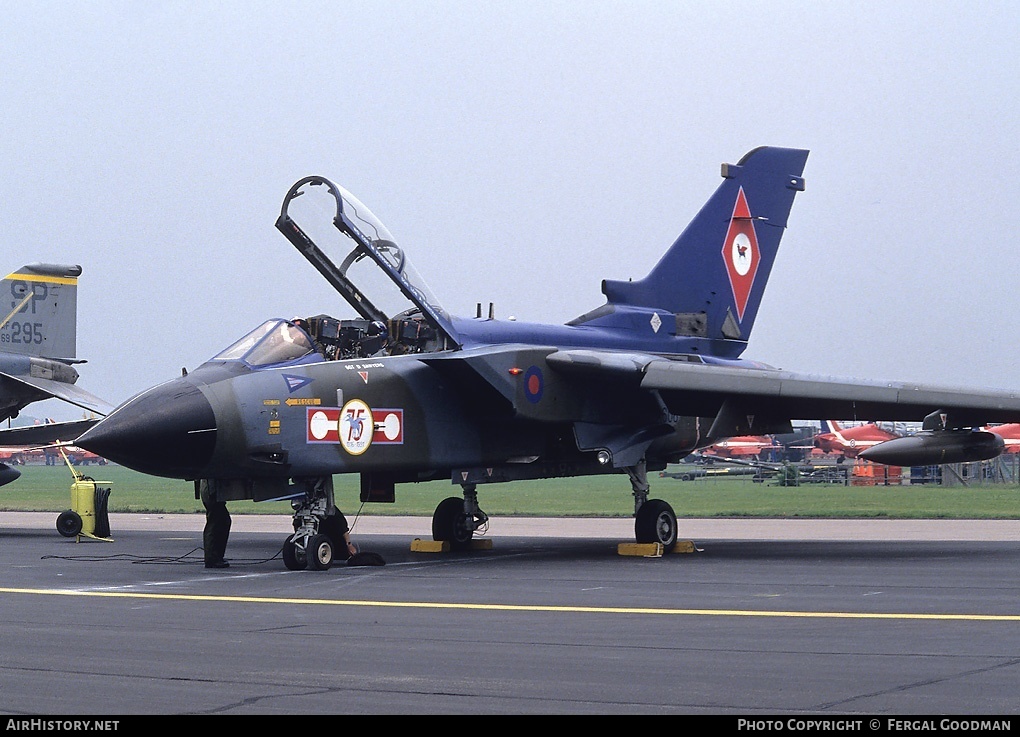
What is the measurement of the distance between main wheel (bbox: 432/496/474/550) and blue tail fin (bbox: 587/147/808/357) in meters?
3.21

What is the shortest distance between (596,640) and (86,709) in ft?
10.8

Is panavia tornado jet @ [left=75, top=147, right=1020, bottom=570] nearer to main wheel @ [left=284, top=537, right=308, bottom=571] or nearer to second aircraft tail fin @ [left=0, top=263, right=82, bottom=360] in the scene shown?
main wheel @ [left=284, top=537, right=308, bottom=571]

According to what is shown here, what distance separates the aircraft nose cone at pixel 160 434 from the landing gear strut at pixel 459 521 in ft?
15.2

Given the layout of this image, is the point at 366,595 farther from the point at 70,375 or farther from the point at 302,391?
the point at 70,375

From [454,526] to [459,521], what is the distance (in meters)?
0.11

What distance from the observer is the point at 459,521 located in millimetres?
16641

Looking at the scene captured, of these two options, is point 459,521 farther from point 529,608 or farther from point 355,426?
point 529,608

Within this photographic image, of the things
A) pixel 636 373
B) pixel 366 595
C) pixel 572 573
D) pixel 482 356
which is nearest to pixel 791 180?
pixel 636 373

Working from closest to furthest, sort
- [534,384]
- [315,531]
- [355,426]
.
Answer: [315,531] → [355,426] → [534,384]

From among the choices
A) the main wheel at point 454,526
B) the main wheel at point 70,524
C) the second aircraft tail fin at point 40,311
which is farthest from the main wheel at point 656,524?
the second aircraft tail fin at point 40,311

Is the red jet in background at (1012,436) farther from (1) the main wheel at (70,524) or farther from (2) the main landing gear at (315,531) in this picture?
(2) the main landing gear at (315,531)

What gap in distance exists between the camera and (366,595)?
35.6ft

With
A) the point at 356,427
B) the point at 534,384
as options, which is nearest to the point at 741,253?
the point at 534,384

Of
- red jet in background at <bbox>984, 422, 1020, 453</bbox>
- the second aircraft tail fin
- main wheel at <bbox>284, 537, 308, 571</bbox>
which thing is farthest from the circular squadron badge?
red jet in background at <bbox>984, 422, 1020, 453</bbox>
